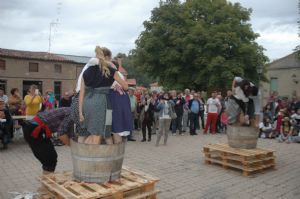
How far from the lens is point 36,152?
181 inches

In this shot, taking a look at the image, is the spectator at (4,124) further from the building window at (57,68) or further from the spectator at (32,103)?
the building window at (57,68)

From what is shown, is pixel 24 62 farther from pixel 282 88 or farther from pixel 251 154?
pixel 251 154

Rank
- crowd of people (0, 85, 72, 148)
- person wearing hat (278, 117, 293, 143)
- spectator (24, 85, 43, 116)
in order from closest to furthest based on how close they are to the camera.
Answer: spectator (24, 85, 43, 116)
crowd of people (0, 85, 72, 148)
person wearing hat (278, 117, 293, 143)

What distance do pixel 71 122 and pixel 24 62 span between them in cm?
3400

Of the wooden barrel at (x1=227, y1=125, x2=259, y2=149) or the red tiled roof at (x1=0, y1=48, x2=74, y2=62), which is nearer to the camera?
the wooden barrel at (x1=227, y1=125, x2=259, y2=149)

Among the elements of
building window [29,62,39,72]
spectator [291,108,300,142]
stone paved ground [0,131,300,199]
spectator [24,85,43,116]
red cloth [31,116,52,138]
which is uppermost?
building window [29,62,39,72]

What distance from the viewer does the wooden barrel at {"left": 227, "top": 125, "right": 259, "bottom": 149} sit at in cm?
687

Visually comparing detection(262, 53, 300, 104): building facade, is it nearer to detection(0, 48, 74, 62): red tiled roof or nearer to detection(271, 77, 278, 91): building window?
detection(271, 77, 278, 91): building window

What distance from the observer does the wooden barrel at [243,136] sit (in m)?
6.87

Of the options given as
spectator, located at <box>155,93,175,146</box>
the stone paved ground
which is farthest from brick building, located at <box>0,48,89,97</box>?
spectator, located at <box>155,93,175,146</box>

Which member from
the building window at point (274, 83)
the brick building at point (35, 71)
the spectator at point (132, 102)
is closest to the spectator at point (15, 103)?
the spectator at point (132, 102)

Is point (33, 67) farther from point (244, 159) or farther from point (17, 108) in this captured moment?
point (244, 159)

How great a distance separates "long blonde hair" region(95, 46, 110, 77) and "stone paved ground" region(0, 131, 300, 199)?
8.04ft

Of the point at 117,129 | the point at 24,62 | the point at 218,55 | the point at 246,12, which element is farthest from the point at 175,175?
the point at 24,62
